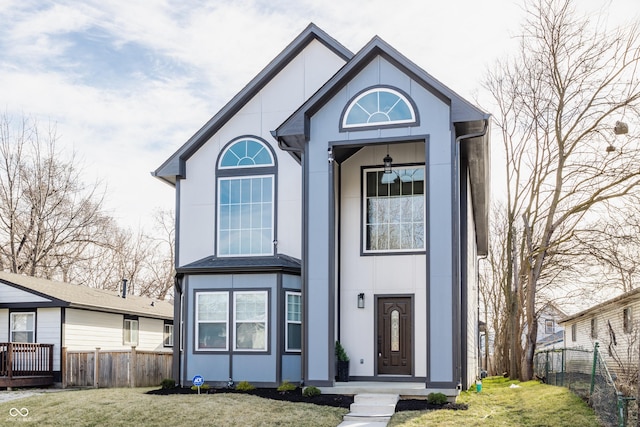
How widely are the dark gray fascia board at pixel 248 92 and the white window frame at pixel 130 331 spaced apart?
8.80m

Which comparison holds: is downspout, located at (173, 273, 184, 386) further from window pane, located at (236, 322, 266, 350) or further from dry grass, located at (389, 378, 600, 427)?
dry grass, located at (389, 378, 600, 427)

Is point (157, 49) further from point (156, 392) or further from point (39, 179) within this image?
point (39, 179)

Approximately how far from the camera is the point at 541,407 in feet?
48.5

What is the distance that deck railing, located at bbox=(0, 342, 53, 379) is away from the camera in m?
20.5

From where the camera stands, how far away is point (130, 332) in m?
26.9

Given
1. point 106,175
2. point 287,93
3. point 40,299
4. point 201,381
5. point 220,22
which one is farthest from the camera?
point 106,175

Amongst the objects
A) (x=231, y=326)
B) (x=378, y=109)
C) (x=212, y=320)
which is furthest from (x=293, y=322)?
(x=378, y=109)

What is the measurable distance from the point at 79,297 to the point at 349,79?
12.4 m

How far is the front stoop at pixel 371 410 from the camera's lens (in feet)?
44.2

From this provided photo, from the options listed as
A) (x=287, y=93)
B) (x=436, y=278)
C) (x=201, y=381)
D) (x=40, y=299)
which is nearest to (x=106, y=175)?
(x=40, y=299)

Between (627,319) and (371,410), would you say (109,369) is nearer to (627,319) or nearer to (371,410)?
(371,410)

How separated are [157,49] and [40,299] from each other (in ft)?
30.5

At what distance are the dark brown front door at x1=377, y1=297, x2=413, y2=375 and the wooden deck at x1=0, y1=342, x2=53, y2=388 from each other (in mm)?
10571

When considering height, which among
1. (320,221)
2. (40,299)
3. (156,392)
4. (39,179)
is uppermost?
(39,179)
